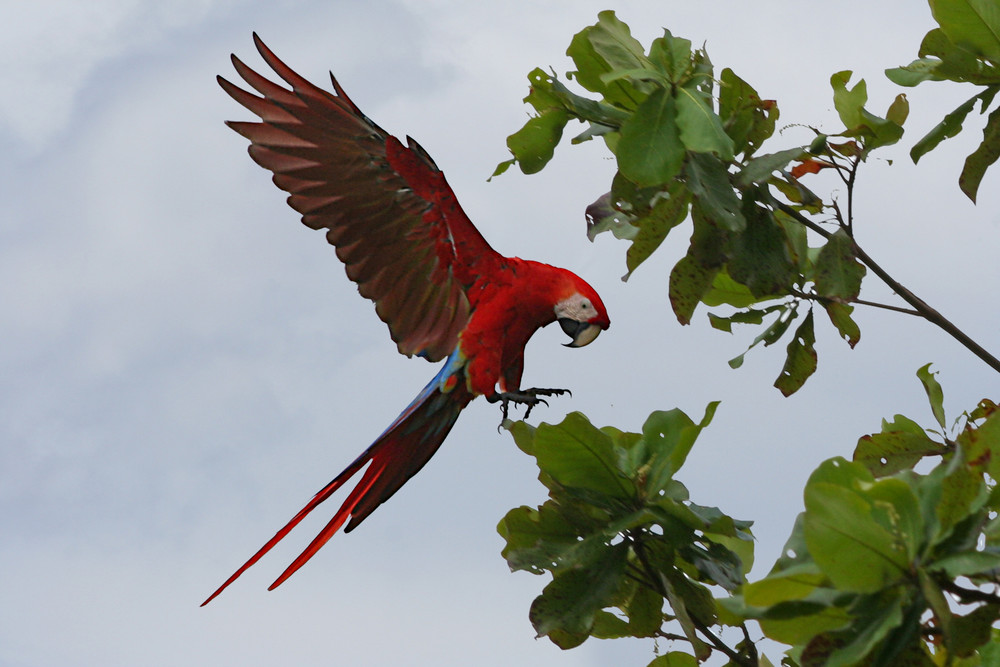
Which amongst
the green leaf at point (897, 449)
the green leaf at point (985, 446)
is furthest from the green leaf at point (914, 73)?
the green leaf at point (985, 446)

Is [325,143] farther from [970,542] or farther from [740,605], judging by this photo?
[970,542]

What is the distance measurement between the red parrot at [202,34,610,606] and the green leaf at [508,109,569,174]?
0.41 meters

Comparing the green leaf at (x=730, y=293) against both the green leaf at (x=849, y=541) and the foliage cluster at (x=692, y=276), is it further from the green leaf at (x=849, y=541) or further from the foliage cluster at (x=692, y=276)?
the green leaf at (x=849, y=541)

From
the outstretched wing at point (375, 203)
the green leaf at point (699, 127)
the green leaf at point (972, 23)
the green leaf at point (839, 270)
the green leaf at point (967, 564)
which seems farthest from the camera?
the outstretched wing at point (375, 203)

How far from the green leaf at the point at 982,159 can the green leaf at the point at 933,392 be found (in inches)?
17.5

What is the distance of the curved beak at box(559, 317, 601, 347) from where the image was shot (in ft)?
8.77

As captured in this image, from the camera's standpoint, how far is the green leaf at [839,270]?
2396mm

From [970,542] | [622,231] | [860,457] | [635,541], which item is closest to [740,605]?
[970,542]

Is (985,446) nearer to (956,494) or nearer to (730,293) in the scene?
(956,494)

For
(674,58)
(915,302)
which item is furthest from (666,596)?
(674,58)

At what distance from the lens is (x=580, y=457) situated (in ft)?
6.85

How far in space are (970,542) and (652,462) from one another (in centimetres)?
80

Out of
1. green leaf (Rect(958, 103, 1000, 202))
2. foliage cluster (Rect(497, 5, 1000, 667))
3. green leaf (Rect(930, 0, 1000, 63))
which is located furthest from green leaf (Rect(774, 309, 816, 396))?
green leaf (Rect(930, 0, 1000, 63))

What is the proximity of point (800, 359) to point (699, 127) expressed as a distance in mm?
851
